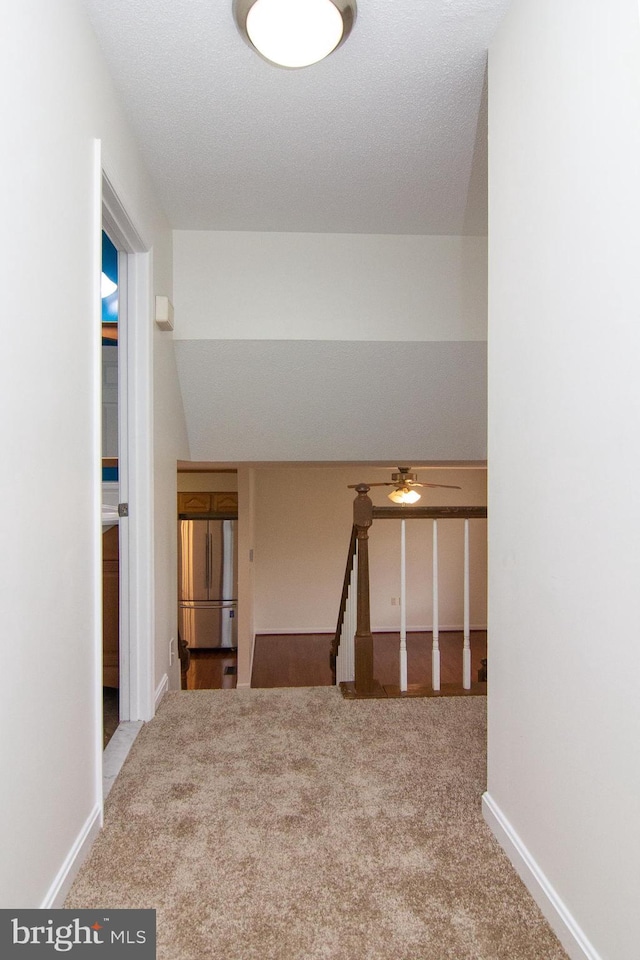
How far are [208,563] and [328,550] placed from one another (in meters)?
1.56

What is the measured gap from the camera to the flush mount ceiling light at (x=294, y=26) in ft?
5.42

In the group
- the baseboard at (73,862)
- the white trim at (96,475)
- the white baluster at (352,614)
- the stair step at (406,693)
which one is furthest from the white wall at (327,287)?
the baseboard at (73,862)

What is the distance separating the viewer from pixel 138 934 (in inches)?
53.8

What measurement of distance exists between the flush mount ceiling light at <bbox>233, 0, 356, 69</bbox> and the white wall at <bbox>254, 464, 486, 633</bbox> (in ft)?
20.7

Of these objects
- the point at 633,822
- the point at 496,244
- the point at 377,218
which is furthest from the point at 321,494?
the point at 633,822

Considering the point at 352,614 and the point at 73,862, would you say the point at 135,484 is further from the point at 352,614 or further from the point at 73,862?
the point at 352,614

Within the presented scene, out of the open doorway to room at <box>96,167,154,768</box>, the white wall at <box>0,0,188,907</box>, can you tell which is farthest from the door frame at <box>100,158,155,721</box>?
the white wall at <box>0,0,188,907</box>

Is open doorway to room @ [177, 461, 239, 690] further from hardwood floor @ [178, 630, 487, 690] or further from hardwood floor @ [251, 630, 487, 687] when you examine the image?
hardwood floor @ [251, 630, 487, 687]

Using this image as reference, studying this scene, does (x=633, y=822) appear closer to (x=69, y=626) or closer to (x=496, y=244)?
(x=69, y=626)

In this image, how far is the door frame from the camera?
8.49ft

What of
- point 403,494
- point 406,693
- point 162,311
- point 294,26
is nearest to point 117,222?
point 162,311

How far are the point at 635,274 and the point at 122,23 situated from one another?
5.19 feet

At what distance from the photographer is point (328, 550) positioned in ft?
26.9

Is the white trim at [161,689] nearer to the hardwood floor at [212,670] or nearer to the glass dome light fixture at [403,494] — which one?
the glass dome light fixture at [403,494]
